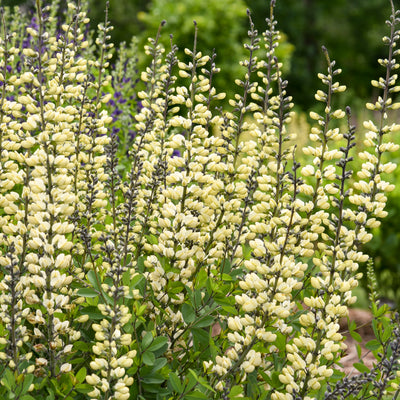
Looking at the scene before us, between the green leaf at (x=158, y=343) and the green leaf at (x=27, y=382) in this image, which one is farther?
the green leaf at (x=158, y=343)

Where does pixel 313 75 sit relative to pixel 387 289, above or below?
above

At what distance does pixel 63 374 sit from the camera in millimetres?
2039

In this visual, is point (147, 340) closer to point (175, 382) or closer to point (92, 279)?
point (175, 382)

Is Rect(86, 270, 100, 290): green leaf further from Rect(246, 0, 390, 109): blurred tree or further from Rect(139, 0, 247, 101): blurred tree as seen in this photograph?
Rect(246, 0, 390, 109): blurred tree

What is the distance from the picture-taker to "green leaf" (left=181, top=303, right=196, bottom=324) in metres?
2.12

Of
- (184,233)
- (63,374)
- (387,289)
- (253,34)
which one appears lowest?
(387,289)

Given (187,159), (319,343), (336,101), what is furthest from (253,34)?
(336,101)

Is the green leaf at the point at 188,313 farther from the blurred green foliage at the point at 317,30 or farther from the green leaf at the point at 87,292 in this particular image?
the blurred green foliage at the point at 317,30

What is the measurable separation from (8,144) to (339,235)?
128cm

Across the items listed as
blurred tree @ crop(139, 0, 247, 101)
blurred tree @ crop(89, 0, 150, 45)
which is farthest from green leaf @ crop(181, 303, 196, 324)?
blurred tree @ crop(89, 0, 150, 45)

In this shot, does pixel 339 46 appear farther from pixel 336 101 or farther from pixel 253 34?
pixel 253 34

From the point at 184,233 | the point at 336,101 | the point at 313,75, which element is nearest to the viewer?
the point at 184,233

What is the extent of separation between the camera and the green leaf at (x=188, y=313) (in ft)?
6.95

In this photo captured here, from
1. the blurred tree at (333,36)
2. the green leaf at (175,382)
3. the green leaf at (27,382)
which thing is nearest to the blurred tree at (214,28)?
the blurred tree at (333,36)
